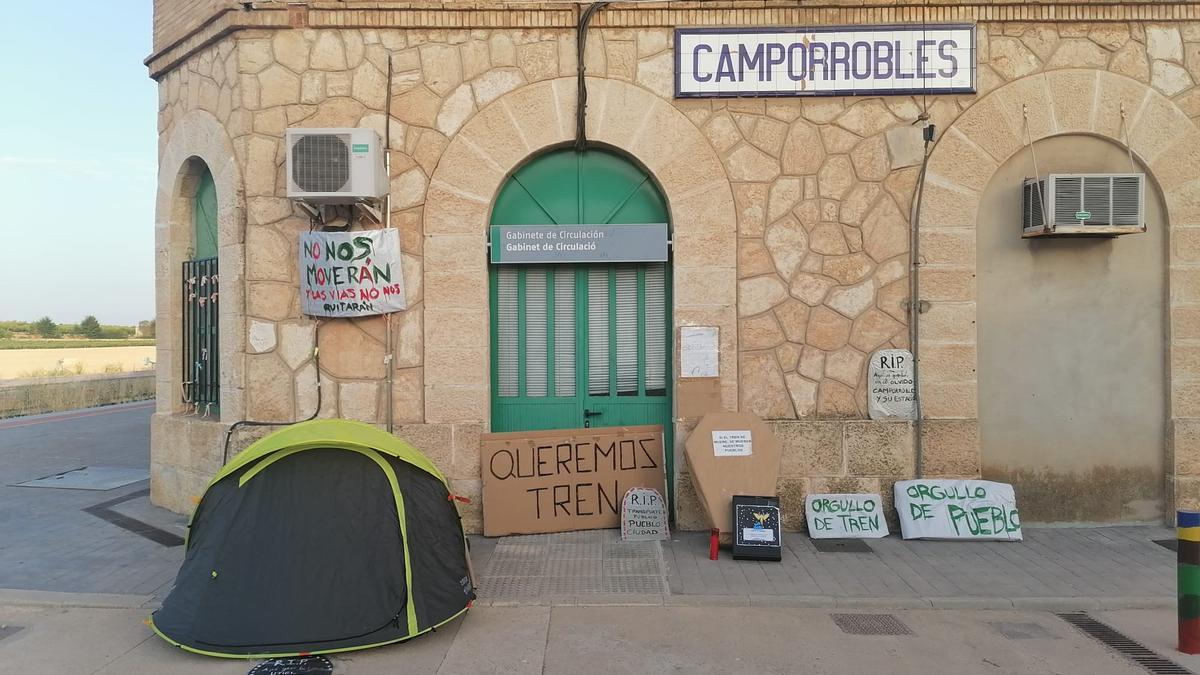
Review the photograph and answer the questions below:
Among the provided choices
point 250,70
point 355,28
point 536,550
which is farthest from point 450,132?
point 536,550

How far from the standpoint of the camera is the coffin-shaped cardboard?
22.9 feet

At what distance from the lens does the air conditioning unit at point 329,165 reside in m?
7.05

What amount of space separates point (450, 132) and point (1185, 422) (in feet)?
25.7

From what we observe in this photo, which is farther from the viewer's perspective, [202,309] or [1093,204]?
[202,309]

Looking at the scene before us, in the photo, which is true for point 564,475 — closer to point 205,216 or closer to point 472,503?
point 472,503

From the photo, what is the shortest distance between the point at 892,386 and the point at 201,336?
751 centimetres

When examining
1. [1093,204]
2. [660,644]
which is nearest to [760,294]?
[1093,204]

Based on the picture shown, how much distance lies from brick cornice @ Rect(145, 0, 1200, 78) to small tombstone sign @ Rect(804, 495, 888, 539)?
4.74m

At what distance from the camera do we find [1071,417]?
7.59 metres

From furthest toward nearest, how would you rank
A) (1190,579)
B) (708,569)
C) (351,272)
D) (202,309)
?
(202,309) < (351,272) < (708,569) < (1190,579)

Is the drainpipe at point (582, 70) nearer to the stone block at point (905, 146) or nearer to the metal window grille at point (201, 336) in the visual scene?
the stone block at point (905, 146)

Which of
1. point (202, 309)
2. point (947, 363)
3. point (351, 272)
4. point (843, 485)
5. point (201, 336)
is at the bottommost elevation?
point (843, 485)

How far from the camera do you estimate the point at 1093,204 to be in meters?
7.16

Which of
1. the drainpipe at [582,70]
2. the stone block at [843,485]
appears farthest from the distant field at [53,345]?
the stone block at [843,485]
